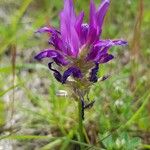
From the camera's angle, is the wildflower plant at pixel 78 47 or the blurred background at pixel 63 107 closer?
the wildflower plant at pixel 78 47

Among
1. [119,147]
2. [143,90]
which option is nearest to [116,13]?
[143,90]

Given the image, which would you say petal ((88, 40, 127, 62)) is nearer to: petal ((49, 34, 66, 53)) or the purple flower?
the purple flower

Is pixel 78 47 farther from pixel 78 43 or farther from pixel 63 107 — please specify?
pixel 63 107

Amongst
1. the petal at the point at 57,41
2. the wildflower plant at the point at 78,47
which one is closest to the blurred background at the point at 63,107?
the wildflower plant at the point at 78,47

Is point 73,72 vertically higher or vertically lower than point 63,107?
higher

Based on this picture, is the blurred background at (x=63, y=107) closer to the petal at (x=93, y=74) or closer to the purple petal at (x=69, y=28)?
the petal at (x=93, y=74)

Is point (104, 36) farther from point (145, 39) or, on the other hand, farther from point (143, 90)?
point (143, 90)

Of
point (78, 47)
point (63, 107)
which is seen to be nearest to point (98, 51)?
point (78, 47)
